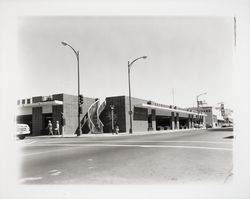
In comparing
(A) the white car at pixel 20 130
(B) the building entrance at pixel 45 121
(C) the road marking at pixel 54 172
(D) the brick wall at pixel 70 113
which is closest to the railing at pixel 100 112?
(D) the brick wall at pixel 70 113

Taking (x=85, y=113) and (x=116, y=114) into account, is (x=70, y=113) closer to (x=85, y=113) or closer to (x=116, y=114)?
(x=85, y=113)

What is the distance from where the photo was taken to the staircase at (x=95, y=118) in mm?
35250

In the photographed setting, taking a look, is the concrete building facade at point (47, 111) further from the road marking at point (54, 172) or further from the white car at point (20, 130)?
the road marking at point (54, 172)

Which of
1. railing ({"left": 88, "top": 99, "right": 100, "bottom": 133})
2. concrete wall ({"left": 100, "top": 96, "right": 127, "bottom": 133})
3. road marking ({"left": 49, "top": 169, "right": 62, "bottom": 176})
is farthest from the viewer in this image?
concrete wall ({"left": 100, "top": 96, "right": 127, "bottom": 133})

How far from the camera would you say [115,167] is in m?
7.85

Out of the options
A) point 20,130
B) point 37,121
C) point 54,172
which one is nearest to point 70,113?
point 37,121

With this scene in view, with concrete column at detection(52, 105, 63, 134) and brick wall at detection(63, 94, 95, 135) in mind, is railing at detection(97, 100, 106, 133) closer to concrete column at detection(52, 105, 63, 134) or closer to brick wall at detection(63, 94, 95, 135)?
brick wall at detection(63, 94, 95, 135)

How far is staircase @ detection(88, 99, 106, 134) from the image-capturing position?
35.2 m

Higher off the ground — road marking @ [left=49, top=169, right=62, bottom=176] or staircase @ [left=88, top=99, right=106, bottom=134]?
staircase @ [left=88, top=99, right=106, bottom=134]

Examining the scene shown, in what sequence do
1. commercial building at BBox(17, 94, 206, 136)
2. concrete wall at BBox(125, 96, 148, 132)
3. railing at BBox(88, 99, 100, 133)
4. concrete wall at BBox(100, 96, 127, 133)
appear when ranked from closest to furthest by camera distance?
1. commercial building at BBox(17, 94, 206, 136)
2. railing at BBox(88, 99, 100, 133)
3. concrete wall at BBox(100, 96, 127, 133)
4. concrete wall at BBox(125, 96, 148, 132)

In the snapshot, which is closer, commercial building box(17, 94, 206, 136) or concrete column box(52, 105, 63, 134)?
concrete column box(52, 105, 63, 134)

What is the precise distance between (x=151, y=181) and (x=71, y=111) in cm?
2874

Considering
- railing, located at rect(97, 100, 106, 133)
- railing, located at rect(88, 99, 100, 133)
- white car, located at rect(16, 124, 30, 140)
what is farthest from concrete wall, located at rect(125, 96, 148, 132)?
white car, located at rect(16, 124, 30, 140)

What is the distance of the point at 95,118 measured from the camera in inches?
1436
